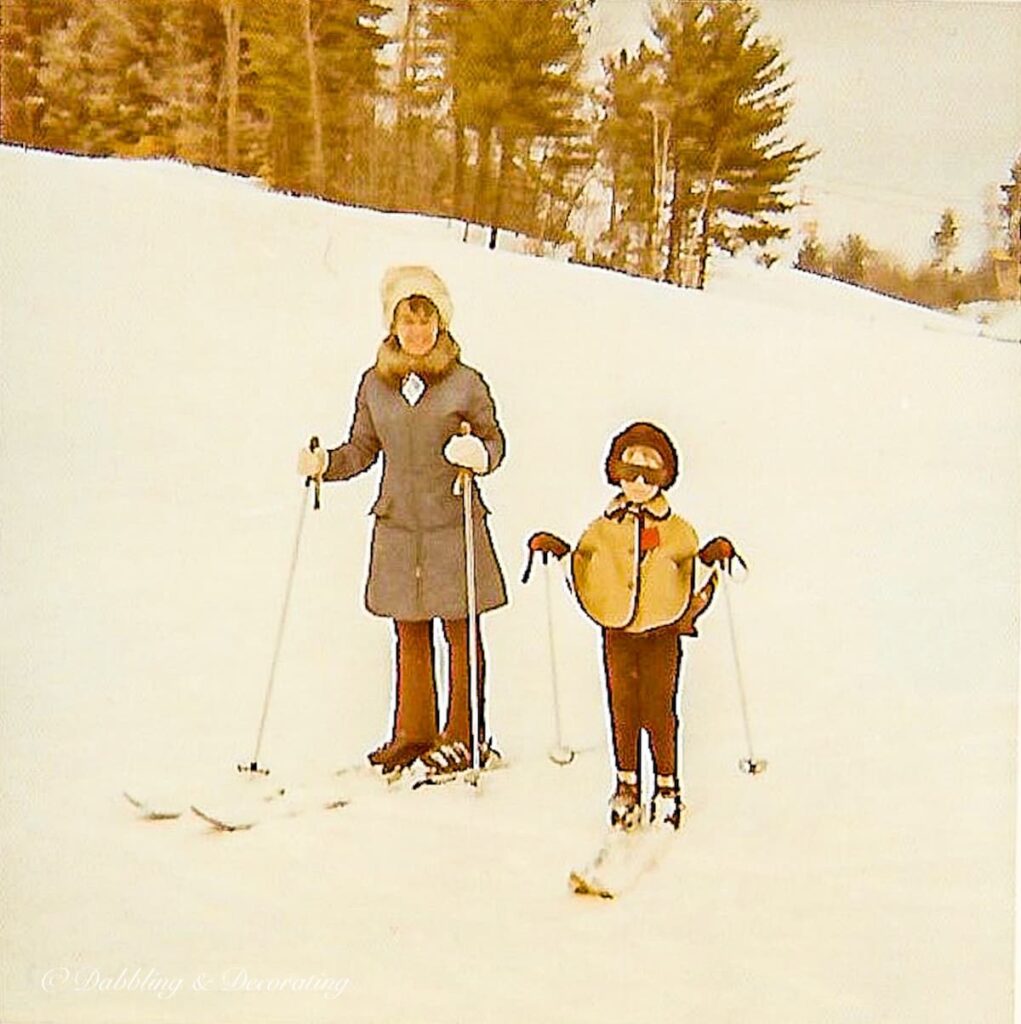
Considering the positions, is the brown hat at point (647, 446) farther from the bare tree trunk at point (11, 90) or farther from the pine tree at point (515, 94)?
the bare tree trunk at point (11, 90)

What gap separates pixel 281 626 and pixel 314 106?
0.59 metres

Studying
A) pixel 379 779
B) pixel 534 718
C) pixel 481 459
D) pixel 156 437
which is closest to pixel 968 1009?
pixel 534 718

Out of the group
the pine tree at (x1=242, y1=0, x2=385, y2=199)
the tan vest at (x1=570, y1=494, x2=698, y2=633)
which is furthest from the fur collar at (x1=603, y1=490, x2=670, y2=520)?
the pine tree at (x1=242, y1=0, x2=385, y2=199)

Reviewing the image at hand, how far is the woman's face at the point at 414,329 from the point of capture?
1.53 metres

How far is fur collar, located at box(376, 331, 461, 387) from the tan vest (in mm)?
241

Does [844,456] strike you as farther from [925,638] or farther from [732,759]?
[732,759]

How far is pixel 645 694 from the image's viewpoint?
4.99 ft

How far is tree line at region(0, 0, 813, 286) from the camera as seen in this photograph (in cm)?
152

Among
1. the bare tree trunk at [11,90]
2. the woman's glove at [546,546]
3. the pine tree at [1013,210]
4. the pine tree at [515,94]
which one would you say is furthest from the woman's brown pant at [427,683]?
the pine tree at [1013,210]

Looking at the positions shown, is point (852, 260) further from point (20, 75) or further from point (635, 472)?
point (20, 75)

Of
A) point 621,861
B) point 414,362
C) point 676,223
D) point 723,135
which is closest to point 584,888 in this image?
point 621,861

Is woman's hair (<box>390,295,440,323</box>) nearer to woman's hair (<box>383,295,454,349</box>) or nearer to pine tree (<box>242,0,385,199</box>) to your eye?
woman's hair (<box>383,295,454,349</box>)

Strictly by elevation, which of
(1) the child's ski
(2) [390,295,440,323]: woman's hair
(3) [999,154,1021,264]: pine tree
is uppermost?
(3) [999,154,1021,264]: pine tree

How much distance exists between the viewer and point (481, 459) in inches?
59.6
